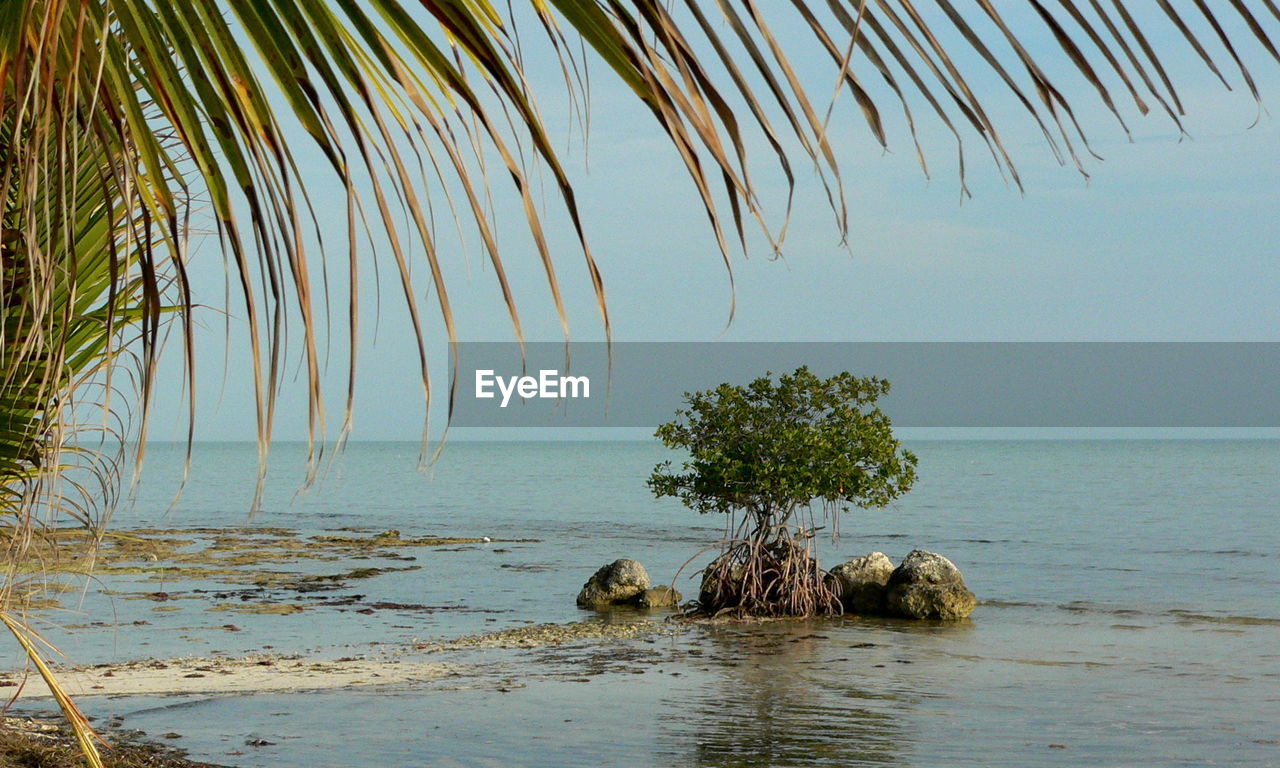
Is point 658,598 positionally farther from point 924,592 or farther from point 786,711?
point 786,711

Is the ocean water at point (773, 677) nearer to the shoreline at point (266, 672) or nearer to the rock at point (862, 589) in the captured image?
the shoreline at point (266, 672)

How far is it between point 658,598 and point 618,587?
0.90 m

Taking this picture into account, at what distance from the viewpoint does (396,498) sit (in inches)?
2859

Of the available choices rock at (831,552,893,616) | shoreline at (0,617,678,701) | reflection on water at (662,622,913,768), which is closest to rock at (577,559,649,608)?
shoreline at (0,617,678,701)

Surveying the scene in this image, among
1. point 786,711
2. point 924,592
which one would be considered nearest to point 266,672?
point 786,711

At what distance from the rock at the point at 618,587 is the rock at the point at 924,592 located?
433cm

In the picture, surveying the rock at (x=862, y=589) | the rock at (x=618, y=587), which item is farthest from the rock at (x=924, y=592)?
the rock at (x=618, y=587)

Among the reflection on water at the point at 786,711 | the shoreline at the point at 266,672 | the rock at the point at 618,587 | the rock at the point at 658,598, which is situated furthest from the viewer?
the rock at the point at 618,587

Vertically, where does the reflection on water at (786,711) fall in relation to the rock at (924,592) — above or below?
below

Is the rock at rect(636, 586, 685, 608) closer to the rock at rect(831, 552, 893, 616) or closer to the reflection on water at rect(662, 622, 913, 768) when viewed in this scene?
the rock at rect(831, 552, 893, 616)

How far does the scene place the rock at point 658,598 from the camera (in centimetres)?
2059

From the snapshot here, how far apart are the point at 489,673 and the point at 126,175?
46.4 ft

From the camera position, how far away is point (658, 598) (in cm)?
2067

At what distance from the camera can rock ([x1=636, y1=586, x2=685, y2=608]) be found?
67.6 ft
